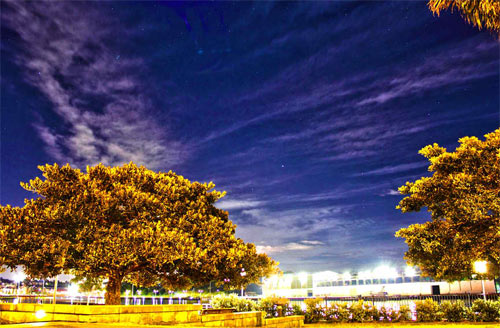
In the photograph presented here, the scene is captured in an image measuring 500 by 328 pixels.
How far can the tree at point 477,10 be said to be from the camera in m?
10.4

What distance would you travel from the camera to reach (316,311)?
21.5m

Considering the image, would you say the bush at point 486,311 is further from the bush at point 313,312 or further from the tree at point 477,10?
the tree at point 477,10

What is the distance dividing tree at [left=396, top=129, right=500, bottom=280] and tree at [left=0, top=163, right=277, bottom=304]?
1036 cm

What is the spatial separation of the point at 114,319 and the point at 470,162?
59.6 feet

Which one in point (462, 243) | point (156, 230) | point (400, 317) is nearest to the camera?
point (156, 230)

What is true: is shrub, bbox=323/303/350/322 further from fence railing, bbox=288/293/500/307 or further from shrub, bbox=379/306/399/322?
shrub, bbox=379/306/399/322

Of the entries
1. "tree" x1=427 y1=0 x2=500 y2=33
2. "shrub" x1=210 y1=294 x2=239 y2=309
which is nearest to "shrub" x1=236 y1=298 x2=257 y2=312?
"shrub" x1=210 y1=294 x2=239 y2=309

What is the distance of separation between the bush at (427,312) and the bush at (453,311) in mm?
336

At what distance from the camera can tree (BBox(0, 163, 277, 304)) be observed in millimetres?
14281

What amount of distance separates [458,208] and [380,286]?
45065 millimetres

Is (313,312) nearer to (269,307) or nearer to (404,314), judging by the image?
(269,307)

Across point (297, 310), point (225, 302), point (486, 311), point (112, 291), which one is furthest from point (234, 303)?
point (486, 311)

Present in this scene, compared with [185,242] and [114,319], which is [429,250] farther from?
[114,319]

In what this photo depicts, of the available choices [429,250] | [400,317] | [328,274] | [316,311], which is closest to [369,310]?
[400,317]
